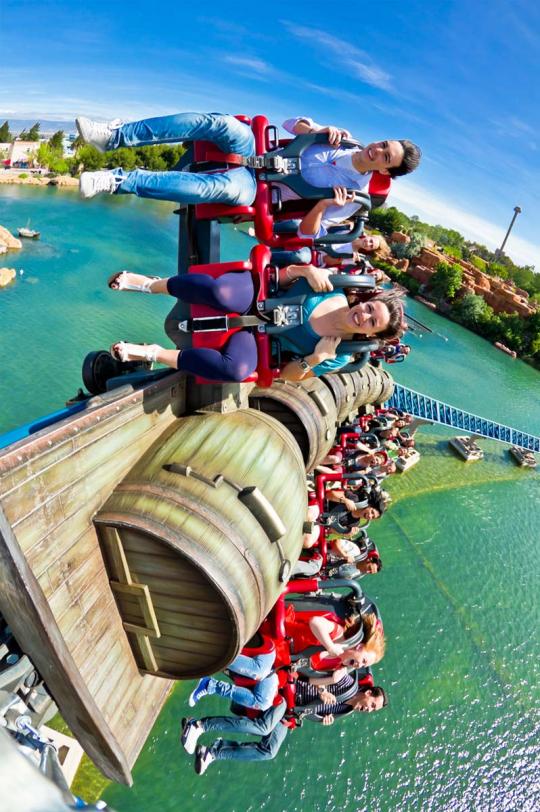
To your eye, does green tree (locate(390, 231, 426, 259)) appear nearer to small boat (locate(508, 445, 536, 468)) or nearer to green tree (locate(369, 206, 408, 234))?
green tree (locate(369, 206, 408, 234))

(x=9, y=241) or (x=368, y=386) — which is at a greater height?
(x=368, y=386)

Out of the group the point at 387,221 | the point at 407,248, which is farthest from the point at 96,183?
the point at 387,221

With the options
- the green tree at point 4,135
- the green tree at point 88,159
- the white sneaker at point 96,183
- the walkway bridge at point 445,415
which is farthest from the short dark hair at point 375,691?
the green tree at point 4,135

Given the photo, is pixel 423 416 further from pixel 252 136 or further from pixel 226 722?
pixel 252 136

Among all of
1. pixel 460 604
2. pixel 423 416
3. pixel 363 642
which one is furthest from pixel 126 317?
pixel 363 642

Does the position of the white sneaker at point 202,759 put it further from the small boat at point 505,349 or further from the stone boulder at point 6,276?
the small boat at point 505,349

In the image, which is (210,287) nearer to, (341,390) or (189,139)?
(189,139)
